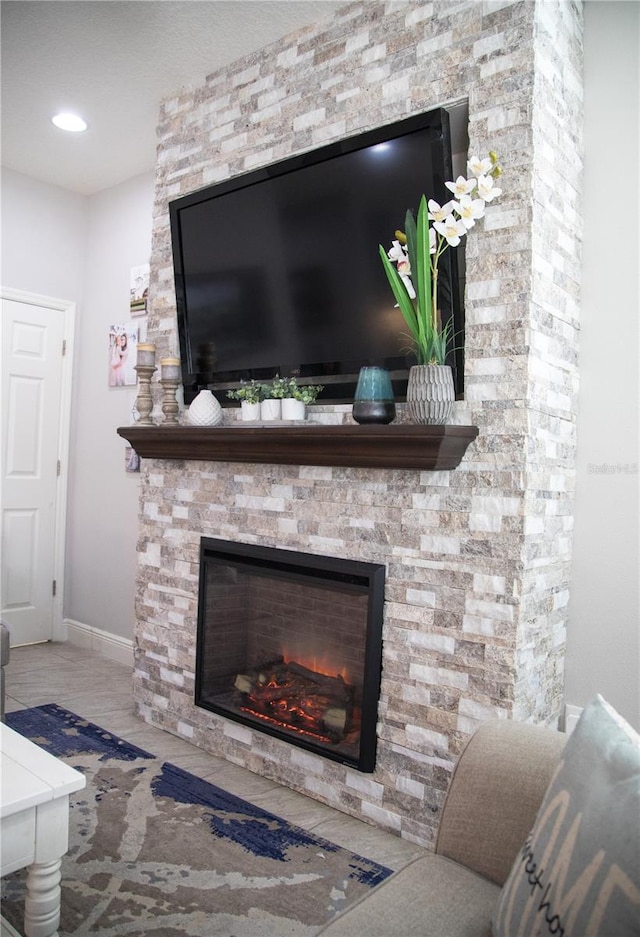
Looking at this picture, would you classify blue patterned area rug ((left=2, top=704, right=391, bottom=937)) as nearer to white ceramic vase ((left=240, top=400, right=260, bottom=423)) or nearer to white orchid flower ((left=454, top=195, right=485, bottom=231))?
white ceramic vase ((left=240, top=400, right=260, bottom=423))

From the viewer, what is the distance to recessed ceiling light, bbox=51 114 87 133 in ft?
11.6

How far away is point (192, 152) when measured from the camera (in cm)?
312

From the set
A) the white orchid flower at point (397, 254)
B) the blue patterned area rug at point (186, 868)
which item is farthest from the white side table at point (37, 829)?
the white orchid flower at point (397, 254)

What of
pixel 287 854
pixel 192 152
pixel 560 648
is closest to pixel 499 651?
pixel 560 648

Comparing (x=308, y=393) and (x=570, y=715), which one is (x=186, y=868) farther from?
(x=308, y=393)

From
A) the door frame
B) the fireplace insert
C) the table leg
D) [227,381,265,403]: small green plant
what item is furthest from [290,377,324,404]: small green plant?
the door frame

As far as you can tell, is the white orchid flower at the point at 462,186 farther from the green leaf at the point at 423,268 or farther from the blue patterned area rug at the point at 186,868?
the blue patterned area rug at the point at 186,868

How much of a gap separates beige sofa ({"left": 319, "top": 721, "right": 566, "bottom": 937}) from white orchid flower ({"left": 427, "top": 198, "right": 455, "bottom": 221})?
1.44m

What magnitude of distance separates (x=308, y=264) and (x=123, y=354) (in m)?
2.04

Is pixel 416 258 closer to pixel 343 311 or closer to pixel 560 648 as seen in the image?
pixel 343 311

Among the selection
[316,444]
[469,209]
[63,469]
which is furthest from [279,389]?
[63,469]

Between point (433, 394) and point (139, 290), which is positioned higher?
point (139, 290)

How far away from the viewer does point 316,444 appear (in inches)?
94.5

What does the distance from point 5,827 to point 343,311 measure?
5.90 feet
